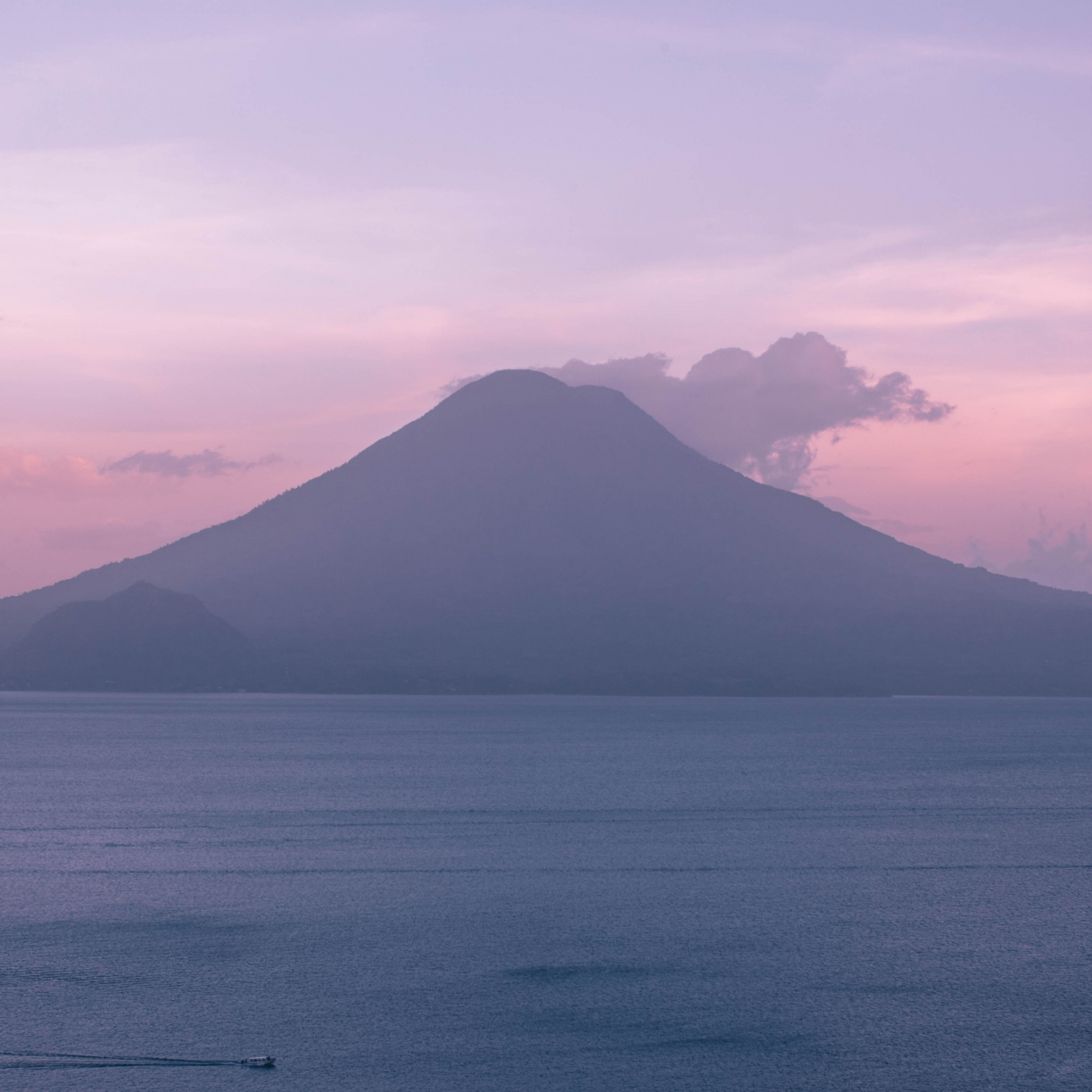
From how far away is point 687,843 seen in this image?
177 ft

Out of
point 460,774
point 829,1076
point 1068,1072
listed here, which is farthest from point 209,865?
point 460,774

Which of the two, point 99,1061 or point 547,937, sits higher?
point 99,1061

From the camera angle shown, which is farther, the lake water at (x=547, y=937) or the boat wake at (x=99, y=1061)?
the lake water at (x=547, y=937)

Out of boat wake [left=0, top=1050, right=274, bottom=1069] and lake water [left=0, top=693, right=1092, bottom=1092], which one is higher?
boat wake [left=0, top=1050, right=274, bottom=1069]

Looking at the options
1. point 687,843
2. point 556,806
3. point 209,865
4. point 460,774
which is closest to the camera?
point 209,865

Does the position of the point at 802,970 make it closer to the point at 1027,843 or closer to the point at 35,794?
Result: the point at 1027,843

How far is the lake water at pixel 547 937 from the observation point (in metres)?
24.2

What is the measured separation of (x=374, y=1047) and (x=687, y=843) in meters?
30.9

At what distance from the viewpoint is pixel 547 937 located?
114ft

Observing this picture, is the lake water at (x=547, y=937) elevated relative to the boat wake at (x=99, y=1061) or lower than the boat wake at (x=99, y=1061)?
lower

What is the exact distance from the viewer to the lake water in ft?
79.5

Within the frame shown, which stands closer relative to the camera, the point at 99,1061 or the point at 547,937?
the point at 99,1061

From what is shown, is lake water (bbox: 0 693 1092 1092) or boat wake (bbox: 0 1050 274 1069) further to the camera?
lake water (bbox: 0 693 1092 1092)

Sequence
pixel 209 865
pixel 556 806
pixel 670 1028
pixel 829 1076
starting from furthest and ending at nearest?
pixel 556 806 < pixel 209 865 < pixel 670 1028 < pixel 829 1076
